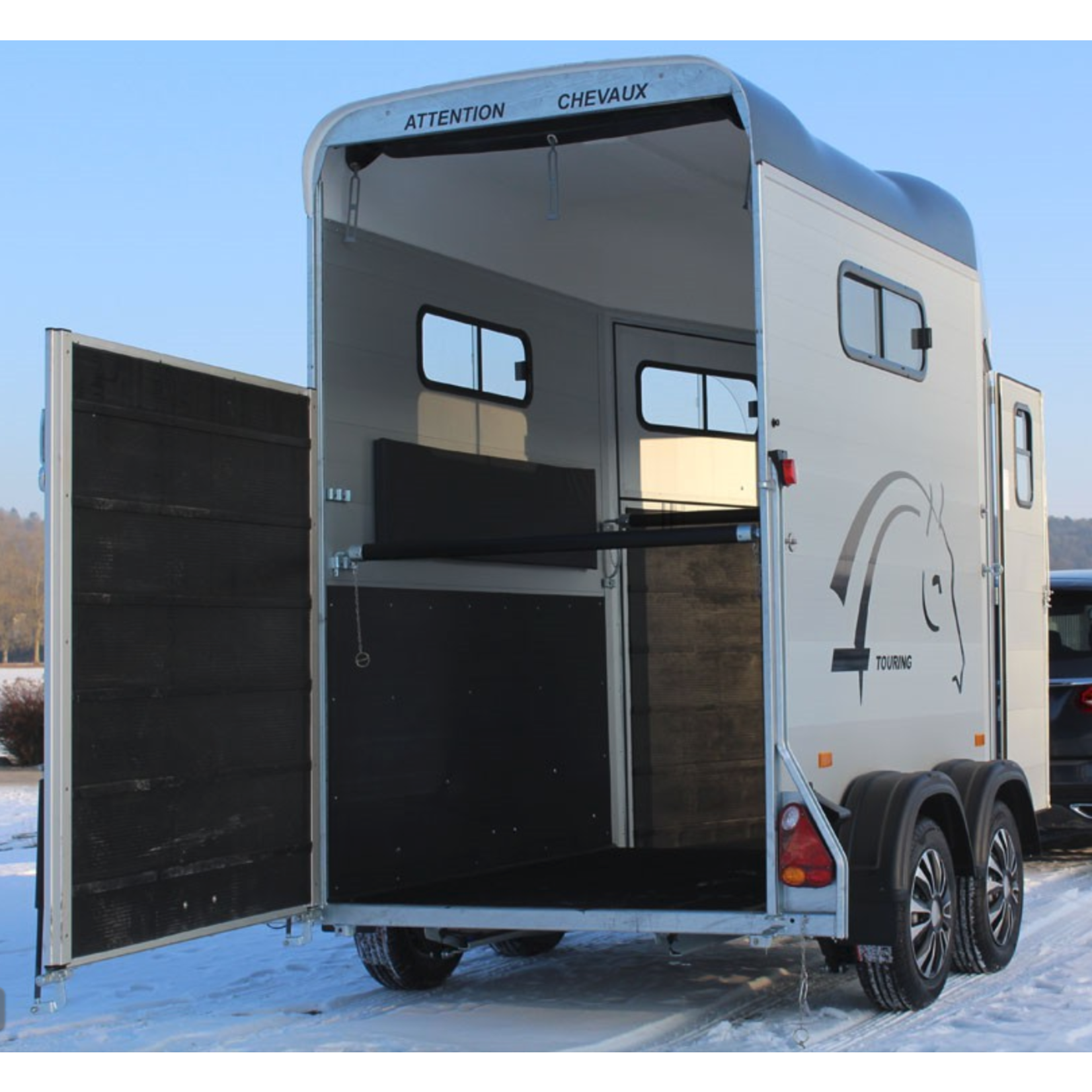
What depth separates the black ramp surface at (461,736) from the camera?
21.0 ft

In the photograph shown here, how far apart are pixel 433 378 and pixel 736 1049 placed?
10.0 ft

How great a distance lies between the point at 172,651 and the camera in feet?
18.0

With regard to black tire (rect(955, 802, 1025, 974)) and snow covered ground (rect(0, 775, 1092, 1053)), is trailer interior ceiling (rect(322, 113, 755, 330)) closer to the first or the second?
black tire (rect(955, 802, 1025, 974))

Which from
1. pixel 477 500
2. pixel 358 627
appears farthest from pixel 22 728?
pixel 358 627

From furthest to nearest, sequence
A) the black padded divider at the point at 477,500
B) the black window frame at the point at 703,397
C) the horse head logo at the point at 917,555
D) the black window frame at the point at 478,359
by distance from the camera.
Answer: the black window frame at the point at 703,397 < the black window frame at the point at 478,359 < the black padded divider at the point at 477,500 < the horse head logo at the point at 917,555

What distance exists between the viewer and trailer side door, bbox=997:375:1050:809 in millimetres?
7863

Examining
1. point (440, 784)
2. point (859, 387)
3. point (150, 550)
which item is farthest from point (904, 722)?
point (150, 550)

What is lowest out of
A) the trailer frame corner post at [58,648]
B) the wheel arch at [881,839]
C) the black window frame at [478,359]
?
the wheel arch at [881,839]

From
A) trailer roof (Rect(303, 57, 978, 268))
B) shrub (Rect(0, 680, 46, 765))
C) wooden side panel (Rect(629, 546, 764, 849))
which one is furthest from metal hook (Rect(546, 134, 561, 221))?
shrub (Rect(0, 680, 46, 765))

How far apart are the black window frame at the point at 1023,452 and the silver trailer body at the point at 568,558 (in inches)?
1.0

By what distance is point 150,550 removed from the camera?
541 cm

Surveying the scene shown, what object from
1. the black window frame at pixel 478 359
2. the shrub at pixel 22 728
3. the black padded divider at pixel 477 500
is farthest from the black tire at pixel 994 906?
the shrub at pixel 22 728

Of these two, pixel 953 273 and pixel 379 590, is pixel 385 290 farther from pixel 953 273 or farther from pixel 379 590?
pixel 953 273

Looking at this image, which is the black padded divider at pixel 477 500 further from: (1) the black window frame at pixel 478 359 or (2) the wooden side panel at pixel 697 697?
(2) the wooden side panel at pixel 697 697
